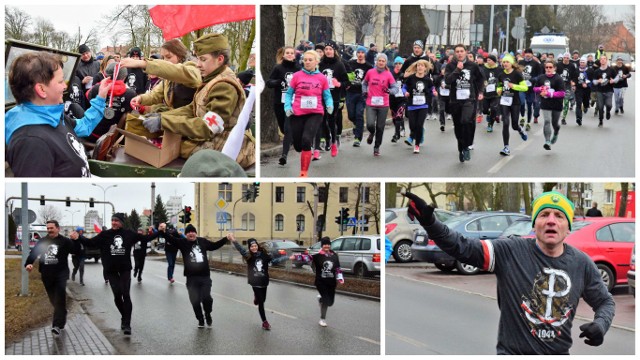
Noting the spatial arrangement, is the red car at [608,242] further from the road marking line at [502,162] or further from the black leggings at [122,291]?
the black leggings at [122,291]

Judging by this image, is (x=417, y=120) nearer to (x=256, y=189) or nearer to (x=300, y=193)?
(x=300, y=193)

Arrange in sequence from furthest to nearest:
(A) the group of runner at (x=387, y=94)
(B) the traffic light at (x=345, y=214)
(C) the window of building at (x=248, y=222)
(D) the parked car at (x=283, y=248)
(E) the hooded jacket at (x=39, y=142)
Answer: (A) the group of runner at (x=387, y=94) < (D) the parked car at (x=283, y=248) < (C) the window of building at (x=248, y=222) < (B) the traffic light at (x=345, y=214) < (E) the hooded jacket at (x=39, y=142)

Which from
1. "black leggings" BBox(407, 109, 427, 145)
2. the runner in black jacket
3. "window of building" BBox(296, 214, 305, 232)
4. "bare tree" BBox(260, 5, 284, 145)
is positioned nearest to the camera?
"window of building" BBox(296, 214, 305, 232)

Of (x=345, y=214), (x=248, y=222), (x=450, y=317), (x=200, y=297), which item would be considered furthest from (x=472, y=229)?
(x=200, y=297)

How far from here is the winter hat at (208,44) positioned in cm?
558

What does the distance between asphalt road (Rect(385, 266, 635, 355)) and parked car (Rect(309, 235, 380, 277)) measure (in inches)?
27.7

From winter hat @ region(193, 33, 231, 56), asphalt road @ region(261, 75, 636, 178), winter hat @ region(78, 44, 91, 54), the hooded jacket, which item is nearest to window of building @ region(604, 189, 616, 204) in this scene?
asphalt road @ region(261, 75, 636, 178)

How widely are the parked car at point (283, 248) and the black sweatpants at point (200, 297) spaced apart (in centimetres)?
67

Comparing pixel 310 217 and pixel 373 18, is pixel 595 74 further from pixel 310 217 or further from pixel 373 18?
pixel 310 217

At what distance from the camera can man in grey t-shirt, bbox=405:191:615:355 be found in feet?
13.4

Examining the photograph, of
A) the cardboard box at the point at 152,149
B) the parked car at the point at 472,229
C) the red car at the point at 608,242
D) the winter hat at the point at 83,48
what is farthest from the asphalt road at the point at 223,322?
the red car at the point at 608,242

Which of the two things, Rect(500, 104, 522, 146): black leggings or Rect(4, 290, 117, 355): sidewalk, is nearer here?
Rect(4, 290, 117, 355): sidewalk

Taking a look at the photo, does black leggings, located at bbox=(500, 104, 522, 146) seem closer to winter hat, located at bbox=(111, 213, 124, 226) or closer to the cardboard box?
winter hat, located at bbox=(111, 213, 124, 226)

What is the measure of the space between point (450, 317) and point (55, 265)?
409cm
